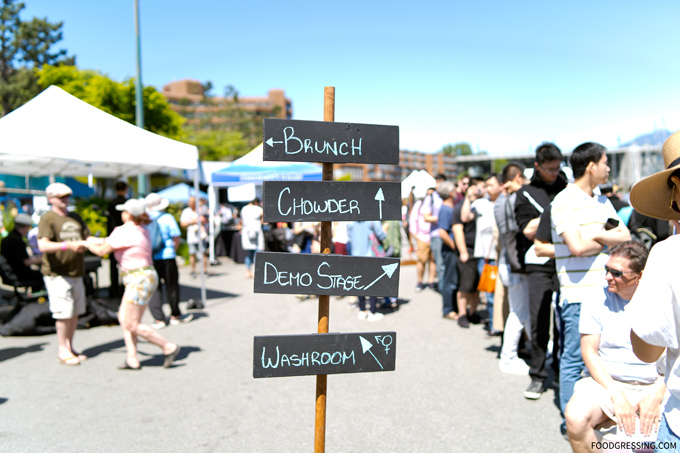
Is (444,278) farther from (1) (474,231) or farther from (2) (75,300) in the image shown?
(2) (75,300)

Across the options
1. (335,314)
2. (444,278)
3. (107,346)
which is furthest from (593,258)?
(107,346)

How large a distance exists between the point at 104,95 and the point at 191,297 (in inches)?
926

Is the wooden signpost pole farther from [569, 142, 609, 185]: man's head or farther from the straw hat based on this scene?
[569, 142, 609, 185]: man's head

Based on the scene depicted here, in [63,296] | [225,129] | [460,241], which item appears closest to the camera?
[63,296]

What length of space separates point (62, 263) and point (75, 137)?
5.61ft

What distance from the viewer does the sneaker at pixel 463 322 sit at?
22.8ft

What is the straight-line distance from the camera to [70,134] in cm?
633

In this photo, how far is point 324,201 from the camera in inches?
101

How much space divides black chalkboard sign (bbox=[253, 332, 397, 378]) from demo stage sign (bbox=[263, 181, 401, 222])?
22.4 inches

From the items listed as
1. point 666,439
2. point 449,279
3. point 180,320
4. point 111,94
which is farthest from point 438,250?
point 111,94

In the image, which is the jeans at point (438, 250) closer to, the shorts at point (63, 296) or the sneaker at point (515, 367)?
the sneaker at point (515, 367)

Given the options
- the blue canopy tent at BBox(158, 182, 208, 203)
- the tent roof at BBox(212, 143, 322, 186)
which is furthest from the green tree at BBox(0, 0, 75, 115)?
the tent roof at BBox(212, 143, 322, 186)

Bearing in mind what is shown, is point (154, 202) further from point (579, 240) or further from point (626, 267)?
point (626, 267)

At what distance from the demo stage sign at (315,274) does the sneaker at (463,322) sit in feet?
15.4
